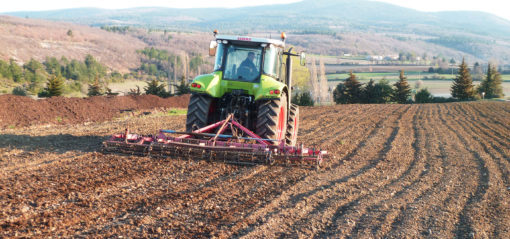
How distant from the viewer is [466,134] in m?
16.7

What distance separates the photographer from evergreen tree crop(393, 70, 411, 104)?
4725cm

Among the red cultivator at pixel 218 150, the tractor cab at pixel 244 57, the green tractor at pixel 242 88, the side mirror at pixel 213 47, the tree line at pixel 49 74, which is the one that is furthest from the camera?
the tree line at pixel 49 74

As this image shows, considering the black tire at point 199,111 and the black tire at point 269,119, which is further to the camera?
the black tire at point 199,111

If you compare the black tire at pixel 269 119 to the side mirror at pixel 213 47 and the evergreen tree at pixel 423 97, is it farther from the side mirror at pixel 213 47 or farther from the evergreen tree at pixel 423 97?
the evergreen tree at pixel 423 97

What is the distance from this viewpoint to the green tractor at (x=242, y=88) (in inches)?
352

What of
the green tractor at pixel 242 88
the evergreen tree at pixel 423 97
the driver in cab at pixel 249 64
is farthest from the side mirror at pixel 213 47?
the evergreen tree at pixel 423 97

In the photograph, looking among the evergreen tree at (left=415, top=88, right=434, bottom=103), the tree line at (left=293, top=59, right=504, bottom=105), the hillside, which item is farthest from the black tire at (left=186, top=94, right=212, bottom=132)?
the hillside

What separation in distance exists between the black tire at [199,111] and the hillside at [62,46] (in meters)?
55.1

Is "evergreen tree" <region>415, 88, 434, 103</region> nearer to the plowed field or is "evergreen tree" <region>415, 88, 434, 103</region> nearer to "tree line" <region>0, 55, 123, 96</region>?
"tree line" <region>0, 55, 123, 96</region>

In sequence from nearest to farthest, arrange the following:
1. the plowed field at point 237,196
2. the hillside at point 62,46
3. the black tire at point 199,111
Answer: the plowed field at point 237,196 < the black tire at point 199,111 < the hillside at point 62,46

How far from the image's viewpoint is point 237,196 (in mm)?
6266

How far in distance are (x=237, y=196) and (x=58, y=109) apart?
12168 millimetres

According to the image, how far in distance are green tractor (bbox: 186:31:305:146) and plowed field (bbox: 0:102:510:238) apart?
129 cm

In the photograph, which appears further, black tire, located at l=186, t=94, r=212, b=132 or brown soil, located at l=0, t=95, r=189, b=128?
brown soil, located at l=0, t=95, r=189, b=128
